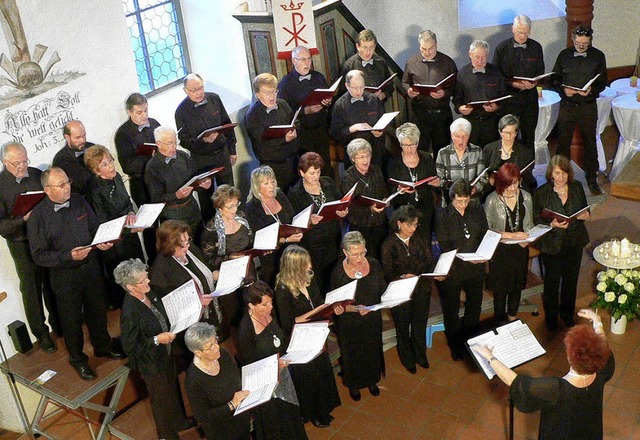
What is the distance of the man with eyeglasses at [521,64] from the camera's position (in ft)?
26.2

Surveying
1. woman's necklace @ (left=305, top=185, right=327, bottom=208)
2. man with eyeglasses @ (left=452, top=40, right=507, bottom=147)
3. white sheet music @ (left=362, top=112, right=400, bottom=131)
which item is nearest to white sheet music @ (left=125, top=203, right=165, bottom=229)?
woman's necklace @ (left=305, top=185, right=327, bottom=208)

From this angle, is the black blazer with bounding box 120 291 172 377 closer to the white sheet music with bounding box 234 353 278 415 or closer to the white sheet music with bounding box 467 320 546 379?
the white sheet music with bounding box 234 353 278 415

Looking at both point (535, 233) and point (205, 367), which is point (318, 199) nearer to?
point (535, 233)

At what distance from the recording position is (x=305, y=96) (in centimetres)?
780

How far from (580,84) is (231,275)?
4.22 m

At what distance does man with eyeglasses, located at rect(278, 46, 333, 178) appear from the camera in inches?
300

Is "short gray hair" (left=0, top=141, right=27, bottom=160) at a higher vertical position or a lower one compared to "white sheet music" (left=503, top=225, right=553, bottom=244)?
higher

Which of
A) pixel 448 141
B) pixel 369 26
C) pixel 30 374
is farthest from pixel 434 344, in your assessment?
pixel 369 26

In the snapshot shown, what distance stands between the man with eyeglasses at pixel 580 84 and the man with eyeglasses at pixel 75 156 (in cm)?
445

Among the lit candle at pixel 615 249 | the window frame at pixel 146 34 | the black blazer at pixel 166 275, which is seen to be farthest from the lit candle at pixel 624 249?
the window frame at pixel 146 34

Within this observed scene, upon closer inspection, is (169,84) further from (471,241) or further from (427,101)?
(471,241)

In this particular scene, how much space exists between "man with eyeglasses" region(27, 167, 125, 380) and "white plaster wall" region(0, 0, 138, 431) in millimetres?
678

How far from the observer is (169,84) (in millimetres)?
8703

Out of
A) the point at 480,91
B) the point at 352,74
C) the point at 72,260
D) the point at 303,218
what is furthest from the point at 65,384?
the point at 480,91
